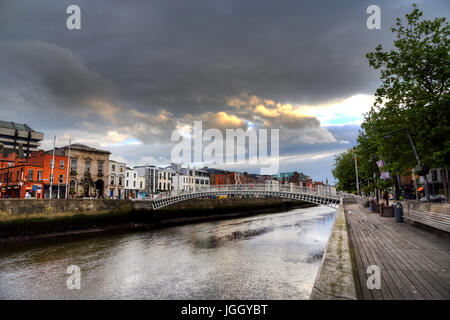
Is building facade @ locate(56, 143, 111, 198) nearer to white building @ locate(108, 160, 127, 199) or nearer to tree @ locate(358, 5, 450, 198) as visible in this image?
white building @ locate(108, 160, 127, 199)

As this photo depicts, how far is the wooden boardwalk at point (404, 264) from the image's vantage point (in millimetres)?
5191

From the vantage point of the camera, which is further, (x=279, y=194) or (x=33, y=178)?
(x=33, y=178)

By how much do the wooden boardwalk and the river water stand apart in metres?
3.80

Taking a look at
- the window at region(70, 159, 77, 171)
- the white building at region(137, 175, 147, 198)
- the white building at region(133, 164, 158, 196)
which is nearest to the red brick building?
the window at region(70, 159, 77, 171)

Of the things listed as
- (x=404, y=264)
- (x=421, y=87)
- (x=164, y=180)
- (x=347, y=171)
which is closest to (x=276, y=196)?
(x=421, y=87)

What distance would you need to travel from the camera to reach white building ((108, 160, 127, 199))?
55.3 metres

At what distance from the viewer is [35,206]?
2938cm

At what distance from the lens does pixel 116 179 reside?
5681cm

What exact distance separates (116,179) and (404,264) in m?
56.6

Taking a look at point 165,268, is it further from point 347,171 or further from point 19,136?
point 19,136

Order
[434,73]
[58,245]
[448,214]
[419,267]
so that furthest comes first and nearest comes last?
[58,245]
[434,73]
[448,214]
[419,267]

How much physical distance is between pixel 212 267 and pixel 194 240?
10596 mm

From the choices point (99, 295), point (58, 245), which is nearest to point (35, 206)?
point (58, 245)
